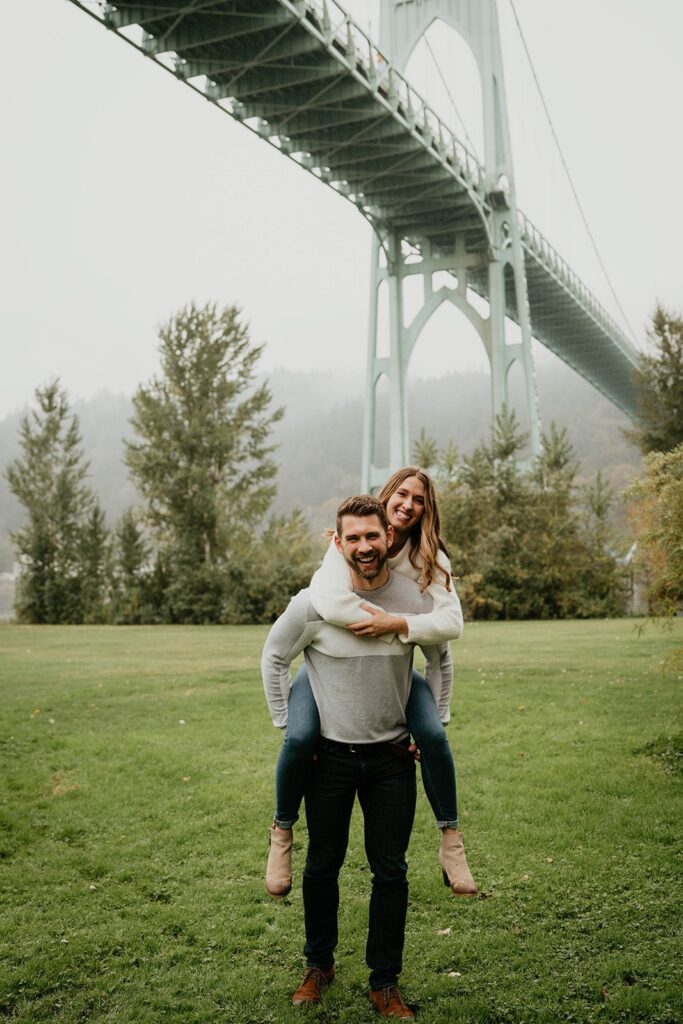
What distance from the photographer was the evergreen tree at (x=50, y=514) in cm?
2286

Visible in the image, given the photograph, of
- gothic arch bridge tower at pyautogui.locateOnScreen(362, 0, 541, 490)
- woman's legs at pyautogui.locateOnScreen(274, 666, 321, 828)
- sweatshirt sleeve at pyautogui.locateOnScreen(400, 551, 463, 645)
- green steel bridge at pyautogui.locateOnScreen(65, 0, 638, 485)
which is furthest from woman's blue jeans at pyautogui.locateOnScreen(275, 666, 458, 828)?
gothic arch bridge tower at pyautogui.locateOnScreen(362, 0, 541, 490)

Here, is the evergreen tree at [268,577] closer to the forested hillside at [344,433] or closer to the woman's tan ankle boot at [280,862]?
the woman's tan ankle boot at [280,862]

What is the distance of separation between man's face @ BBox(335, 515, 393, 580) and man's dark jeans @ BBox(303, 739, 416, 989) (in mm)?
550

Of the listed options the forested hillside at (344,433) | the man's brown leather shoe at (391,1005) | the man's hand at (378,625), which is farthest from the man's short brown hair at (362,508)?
the forested hillside at (344,433)

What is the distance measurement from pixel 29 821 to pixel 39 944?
5.02 ft

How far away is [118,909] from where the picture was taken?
3959 mm

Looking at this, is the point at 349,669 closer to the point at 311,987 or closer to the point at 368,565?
the point at 368,565

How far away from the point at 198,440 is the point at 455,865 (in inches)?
760

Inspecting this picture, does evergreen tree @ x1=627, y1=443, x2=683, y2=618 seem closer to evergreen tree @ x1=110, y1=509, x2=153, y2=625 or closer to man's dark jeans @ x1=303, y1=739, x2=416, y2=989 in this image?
man's dark jeans @ x1=303, y1=739, x2=416, y2=989

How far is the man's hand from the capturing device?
2.73m

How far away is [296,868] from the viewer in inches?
175

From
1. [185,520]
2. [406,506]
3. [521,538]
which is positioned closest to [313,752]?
[406,506]

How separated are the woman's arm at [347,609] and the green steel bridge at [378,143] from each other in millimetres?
14696

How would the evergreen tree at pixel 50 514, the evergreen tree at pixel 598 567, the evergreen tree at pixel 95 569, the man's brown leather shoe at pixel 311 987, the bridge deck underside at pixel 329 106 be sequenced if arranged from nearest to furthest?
the man's brown leather shoe at pixel 311 987 → the bridge deck underside at pixel 329 106 → the evergreen tree at pixel 598 567 → the evergreen tree at pixel 95 569 → the evergreen tree at pixel 50 514
